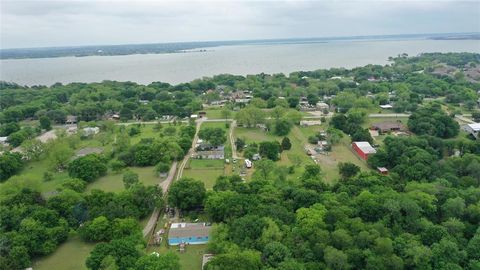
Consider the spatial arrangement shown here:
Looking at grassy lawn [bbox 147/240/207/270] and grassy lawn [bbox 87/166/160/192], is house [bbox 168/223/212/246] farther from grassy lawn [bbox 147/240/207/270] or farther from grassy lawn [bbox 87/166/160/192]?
grassy lawn [bbox 87/166/160/192]

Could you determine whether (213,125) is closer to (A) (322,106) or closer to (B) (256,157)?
(B) (256,157)

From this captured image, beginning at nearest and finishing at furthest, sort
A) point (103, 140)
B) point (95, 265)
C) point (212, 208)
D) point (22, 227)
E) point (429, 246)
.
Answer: point (95, 265) → point (429, 246) → point (22, 227) → point (212, 208) → point (103, 140)

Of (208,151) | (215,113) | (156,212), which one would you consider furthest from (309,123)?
(156,212)

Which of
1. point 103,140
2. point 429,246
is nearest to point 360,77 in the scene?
point 103,140

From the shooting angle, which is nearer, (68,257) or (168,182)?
(68,257)

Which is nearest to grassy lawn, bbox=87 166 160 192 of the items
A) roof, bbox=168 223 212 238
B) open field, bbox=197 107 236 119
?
roof, bbox=168 223 212 238

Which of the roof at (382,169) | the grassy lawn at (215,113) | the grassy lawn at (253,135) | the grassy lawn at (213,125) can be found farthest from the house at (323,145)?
the grassy lawn at (215,113)

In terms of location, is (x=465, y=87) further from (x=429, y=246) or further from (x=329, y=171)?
(x=429, y=246)
